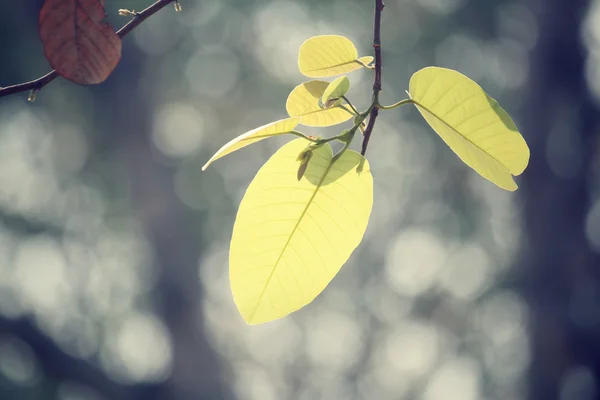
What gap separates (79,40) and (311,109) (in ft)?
0.78

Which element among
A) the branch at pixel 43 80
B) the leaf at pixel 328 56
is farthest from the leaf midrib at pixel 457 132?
the branch at pixel 43 80

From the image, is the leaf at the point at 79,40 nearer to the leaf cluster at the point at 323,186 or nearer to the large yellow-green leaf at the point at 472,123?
the leaf cluster at the point at 323,186

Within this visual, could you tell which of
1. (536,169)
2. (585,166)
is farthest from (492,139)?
(585,166)

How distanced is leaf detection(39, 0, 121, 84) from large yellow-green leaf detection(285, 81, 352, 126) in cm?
19

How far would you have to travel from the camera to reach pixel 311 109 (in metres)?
0.62

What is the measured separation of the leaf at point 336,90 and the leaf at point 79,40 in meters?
0.20

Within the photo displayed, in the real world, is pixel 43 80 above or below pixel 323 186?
above

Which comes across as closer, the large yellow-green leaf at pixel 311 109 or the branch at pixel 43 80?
the branch at pixel 43 80

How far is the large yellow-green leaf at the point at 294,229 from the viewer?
569mm

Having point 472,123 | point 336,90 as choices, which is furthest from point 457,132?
point 336,90

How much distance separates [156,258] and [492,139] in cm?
531

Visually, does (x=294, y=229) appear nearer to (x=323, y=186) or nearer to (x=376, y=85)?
(x=323, y=186)

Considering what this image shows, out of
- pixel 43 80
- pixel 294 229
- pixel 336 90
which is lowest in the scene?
pixel 294 229

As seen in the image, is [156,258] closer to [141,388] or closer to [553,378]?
[141,388]
